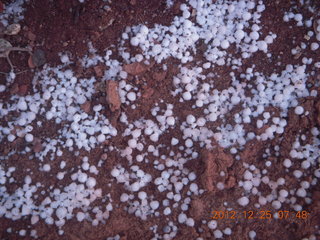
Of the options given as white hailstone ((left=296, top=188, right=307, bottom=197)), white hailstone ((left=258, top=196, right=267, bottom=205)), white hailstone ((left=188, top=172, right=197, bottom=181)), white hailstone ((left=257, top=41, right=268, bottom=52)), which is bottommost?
white hailstone ((left=258, top=196, right=267, bottom=205))

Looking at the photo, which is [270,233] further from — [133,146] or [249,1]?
[249,1]

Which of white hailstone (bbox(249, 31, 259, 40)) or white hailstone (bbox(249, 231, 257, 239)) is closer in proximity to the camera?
white hailstone (bbox(249, 231, 257, 239))

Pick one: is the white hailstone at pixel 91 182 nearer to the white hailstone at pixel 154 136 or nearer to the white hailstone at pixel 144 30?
the white hailstone at pixel 154 136

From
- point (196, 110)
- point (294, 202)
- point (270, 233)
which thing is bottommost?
point (270, 233)

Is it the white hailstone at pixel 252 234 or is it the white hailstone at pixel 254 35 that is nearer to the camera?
the white hailstone at pixel 252 234

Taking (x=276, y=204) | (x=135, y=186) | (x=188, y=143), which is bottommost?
(x=276, y=204)

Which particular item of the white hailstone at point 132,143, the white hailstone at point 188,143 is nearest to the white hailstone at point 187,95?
the white hailstone at point 188,143

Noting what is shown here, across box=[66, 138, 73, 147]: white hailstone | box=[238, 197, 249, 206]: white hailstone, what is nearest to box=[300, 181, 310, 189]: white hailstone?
box=[238, 197, 249, 206]: white hailstone

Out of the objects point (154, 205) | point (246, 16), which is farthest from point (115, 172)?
point (246, 16)

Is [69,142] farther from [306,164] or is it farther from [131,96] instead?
[306,164]

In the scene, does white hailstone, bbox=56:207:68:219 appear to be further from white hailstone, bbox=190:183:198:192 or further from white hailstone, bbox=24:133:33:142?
white hailstone, bbox=190:183:198:192

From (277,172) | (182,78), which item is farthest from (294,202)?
(182,78)
